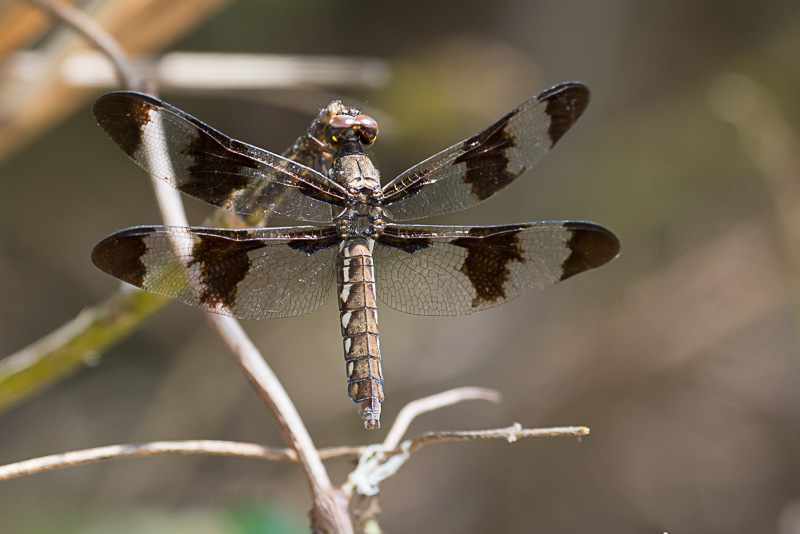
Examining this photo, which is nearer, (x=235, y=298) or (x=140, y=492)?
(x=235, y=298)

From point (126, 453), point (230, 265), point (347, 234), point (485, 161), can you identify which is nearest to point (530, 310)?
point (485, 161)

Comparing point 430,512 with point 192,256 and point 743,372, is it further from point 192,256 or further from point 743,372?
point 192,256

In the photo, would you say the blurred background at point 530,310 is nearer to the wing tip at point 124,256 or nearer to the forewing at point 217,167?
the forewing at point 217,167

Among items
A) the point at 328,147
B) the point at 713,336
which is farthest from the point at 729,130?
the point at 328,147

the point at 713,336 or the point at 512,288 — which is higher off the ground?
the point at 713,336

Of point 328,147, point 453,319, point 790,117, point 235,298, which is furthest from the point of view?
point 453,319

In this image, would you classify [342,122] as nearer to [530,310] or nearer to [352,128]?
[352,128]
